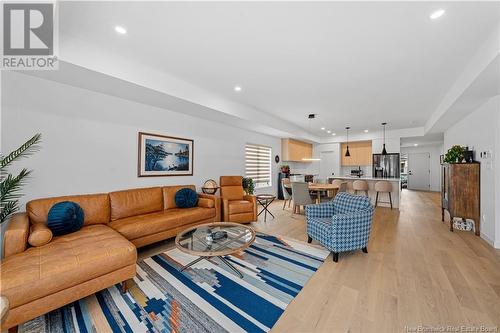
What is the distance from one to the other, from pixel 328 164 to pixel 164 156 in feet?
22.7

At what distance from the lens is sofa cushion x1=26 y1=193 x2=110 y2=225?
2332 mm

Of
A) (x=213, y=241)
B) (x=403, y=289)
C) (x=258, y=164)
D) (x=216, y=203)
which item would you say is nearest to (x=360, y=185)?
(x=258, y=164)

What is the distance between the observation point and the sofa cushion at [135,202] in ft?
9.80

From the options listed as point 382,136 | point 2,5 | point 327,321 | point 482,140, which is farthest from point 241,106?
point 382,136

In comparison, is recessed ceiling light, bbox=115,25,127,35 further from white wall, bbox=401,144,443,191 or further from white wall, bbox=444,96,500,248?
white wall, bbox=401,144,443,191

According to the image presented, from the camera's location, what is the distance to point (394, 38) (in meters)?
2.06

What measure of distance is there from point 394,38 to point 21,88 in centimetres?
448

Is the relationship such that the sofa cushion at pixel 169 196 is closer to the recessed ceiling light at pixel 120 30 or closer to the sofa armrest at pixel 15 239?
the sofa armrest at pixel 15 239

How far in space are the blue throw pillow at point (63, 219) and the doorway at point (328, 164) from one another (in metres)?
8.00

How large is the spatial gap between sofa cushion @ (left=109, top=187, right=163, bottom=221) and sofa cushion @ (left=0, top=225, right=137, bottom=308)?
2.66 feet

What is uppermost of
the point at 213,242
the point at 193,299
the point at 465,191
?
the point at 465,191

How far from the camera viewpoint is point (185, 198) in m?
3.58

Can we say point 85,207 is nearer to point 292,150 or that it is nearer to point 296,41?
point 296,41

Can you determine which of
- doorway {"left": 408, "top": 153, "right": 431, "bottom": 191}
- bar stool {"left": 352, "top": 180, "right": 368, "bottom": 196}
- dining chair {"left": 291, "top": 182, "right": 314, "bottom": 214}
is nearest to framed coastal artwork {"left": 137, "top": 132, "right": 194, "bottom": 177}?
dining chair {"left": 291, "top": 182, "right": 314, "bottom": 214}
